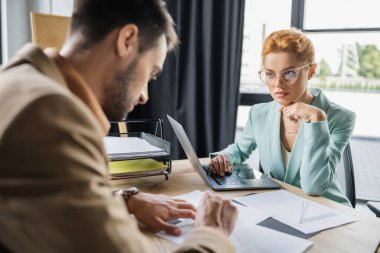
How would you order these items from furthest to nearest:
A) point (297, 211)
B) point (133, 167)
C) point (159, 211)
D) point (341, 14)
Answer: point (341, 14) < point (133, 167) < point (297, 211) < point (159, 211)

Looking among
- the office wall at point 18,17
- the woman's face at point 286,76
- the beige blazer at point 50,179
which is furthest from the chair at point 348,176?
the office wall at point 18,17

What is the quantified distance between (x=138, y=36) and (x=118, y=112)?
179mm

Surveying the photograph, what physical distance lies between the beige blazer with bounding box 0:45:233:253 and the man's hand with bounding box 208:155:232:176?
917 millimetres

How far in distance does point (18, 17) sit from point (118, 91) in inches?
90.5

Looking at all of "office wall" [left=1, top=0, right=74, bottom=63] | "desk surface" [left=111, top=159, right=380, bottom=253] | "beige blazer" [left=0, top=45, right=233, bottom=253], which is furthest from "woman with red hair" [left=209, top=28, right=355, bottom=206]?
"office wall" [left=1, top=0, right=74, bottom=63]

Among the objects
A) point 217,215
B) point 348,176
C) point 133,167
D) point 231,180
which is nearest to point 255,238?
point 217,215

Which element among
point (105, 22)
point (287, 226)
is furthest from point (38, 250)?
point (287, 226)

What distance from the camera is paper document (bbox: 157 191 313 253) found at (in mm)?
809

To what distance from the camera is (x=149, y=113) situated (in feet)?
8.39

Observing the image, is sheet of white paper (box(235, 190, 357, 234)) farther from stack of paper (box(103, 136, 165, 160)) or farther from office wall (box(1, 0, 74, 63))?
office wall (box(1, 0, 74, 63))

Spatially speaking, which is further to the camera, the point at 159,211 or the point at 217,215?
the point at 159,211

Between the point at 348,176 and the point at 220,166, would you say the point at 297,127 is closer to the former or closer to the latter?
the point at 348,176

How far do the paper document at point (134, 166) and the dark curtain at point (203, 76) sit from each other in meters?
1.14

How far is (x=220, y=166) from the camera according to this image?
140 centimetres
